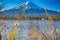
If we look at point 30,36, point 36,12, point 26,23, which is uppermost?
point 36,12

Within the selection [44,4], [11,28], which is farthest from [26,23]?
[44,4]

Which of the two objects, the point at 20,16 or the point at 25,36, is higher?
the point at 20,16

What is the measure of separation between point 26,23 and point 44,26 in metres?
0.18

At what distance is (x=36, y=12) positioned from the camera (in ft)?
4.07

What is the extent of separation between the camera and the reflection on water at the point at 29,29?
122 cm

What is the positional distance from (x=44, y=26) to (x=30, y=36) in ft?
0.55

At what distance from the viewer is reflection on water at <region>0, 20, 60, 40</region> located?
1217 millimetres

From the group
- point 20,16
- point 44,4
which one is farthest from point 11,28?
point 44,4

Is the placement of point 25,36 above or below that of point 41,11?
below

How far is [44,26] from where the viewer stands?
4.02 ft

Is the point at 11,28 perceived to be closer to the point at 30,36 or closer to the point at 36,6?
the point at 30,36

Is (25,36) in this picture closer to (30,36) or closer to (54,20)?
(30,36)

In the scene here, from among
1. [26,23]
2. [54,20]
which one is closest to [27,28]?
[26,23]

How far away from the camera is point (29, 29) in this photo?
1.23 m
